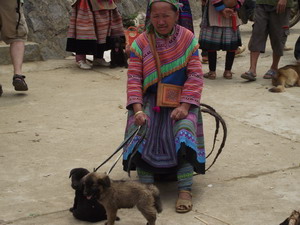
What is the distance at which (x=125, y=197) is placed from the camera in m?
3.71

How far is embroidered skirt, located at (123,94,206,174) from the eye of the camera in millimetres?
4156

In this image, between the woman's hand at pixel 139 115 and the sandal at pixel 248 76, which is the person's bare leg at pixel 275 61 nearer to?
the sandal at pixel 248 76

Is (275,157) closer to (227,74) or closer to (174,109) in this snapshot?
(174,109)

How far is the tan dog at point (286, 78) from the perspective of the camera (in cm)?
748

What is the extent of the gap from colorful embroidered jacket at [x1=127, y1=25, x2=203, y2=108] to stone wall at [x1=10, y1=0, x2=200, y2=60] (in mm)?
4997

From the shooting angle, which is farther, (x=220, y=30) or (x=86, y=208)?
(x=220, y=30)

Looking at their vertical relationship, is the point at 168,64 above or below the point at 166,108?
above

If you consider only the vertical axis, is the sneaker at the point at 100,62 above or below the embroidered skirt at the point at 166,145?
below

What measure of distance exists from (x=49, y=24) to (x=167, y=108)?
553 cm

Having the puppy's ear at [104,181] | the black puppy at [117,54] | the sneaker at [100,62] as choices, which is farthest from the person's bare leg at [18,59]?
the puppy's ear at [104,181]

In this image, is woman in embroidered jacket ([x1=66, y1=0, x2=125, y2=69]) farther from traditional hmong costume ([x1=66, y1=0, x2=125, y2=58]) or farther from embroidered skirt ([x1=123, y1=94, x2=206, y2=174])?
embroidered skirt ([x1=123, y1=94, x2=206, y2=174])

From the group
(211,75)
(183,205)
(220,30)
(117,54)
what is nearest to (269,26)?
(220,30)

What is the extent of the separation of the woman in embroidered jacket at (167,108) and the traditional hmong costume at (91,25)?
410 cm

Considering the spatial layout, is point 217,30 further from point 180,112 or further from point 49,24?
point 180,112
